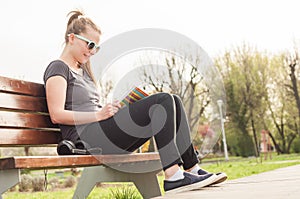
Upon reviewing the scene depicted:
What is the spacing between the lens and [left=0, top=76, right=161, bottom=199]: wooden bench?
164 cm

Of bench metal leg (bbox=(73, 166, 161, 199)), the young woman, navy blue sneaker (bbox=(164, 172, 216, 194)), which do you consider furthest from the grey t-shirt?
navy blue sneaker (bbox=(164, 172, 216, 194))

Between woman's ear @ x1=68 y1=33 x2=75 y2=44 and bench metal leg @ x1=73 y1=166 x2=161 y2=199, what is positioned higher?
woman's ear @ x1=68 y1=33 x2=75 y2=44

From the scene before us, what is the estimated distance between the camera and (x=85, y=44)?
2.48 m

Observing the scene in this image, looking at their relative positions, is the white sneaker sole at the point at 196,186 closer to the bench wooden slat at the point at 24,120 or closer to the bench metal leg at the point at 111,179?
the bench metal leg at the point at 111,179

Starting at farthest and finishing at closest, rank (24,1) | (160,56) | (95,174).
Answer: (160,56) → (24,1) → (95,174)

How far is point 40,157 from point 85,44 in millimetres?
968

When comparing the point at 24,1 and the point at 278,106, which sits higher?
the point at 24,1

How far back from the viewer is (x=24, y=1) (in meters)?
11.3

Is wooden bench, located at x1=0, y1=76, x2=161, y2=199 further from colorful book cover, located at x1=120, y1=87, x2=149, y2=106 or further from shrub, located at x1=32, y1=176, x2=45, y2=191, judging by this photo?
shrub, located at x1=32, y1=176, x2=45, y2=191

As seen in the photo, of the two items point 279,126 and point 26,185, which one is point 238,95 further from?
point 26,185

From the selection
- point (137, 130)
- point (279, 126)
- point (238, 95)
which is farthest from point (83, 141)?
point (279, 126)

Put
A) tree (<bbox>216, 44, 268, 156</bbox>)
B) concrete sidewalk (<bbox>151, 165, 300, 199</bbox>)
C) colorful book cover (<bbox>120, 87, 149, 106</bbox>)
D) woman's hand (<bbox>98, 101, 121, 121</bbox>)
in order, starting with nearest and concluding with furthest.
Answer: concrete sidewalk (<bbox>151, 165, 300, 199</bbox>) → woman's hand (<bbox>98, 101, 121, 121</bbox>) → colorful book cover (<bbox>120, 87, 149, 106</bbox>) → tree (<bbox>216, 44, 268, 156</bbox>)

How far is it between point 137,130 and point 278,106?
79.1 feet

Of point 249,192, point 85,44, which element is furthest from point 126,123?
point 249,192
